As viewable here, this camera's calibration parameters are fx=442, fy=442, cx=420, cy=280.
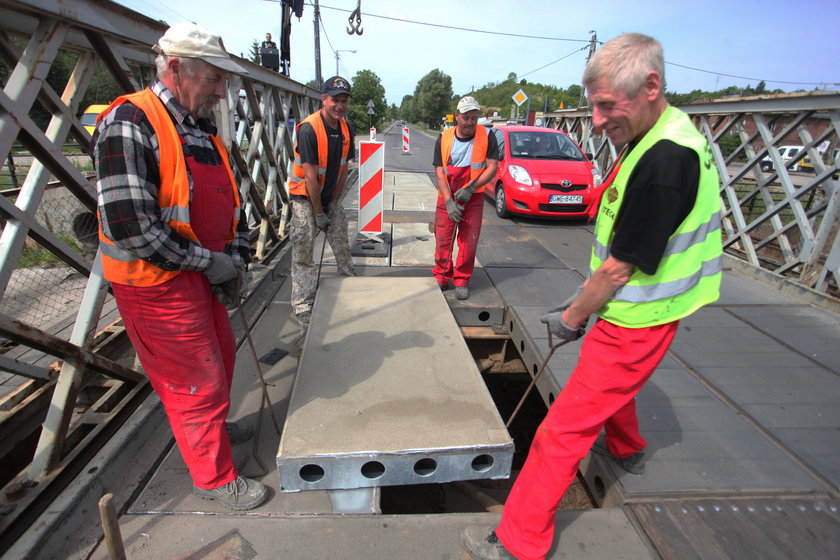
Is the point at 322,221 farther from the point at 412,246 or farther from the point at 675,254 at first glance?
the point at 675,254

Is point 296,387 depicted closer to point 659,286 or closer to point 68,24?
point 659,286

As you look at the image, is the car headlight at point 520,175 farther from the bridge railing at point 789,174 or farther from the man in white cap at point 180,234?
the man in white cap at point 180,234


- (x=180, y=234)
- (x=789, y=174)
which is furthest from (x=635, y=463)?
(x=789, y=174)

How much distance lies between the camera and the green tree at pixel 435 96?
82.0 metres

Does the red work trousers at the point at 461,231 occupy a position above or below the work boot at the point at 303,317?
above

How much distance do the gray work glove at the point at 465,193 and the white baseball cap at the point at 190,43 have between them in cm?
256

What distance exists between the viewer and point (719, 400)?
2865mm

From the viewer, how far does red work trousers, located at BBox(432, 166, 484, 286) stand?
4.26 m

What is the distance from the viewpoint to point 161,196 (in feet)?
5.81

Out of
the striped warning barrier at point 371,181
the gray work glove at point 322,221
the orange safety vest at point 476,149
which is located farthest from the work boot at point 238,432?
the striped warning barrier at point 371,181

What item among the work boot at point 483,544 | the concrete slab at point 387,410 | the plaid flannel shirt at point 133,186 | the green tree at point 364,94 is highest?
the green tree at point 364,94

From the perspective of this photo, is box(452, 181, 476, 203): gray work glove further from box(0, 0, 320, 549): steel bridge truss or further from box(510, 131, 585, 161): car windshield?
box(510, 131, 585, 161): car windshield

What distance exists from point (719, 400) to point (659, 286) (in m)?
1.81

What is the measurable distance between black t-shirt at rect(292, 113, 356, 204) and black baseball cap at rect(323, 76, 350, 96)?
0.22 meters
